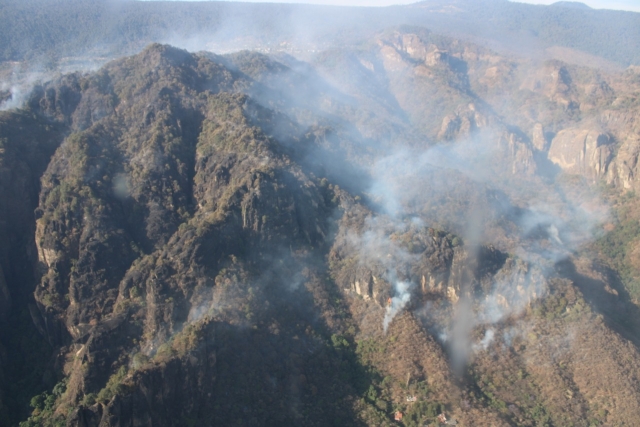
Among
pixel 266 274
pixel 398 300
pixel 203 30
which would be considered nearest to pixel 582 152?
pixel 398 300

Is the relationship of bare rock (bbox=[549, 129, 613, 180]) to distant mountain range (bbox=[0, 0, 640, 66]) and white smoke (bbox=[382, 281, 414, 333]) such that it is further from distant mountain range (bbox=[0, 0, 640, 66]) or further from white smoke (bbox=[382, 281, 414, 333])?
distant mountain range (bbox=[0, 0, 640, 66])

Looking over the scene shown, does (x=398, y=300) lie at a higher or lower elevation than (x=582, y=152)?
lower

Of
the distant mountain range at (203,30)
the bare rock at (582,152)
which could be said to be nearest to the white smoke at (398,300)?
the bare rock at (582,152)

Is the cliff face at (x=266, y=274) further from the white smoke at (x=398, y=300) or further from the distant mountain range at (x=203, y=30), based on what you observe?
the distant mountain range at (x=203, y=30)

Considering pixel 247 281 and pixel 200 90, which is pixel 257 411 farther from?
pixel 200 90

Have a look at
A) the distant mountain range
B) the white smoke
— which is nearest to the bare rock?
the white smoke

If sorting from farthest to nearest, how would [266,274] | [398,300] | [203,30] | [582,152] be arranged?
[203,30] < [582,152] < [266,274] < [398,300]

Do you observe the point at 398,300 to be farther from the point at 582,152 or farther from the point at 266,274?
the point at 582,152

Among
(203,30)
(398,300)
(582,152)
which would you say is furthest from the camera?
(203,30)

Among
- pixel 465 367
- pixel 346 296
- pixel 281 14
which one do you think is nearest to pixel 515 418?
pixel 465 367
